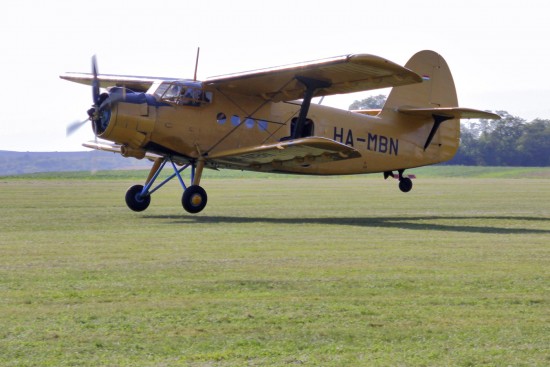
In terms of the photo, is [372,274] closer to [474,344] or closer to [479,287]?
[479,287]

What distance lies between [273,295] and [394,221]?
986cm

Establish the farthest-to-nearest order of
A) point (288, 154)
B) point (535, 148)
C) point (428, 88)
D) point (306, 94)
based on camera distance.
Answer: point (535, 148) → point (428, 88) → point (306, 94) → point (288, 154)

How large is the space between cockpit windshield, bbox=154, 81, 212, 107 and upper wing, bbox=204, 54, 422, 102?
0.92 ft

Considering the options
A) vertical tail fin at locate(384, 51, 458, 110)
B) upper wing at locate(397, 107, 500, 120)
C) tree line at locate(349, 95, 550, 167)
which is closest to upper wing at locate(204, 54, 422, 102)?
upper wing at locate(397, 107, 500, 120)

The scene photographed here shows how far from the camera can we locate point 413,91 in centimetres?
2309

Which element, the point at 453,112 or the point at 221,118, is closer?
the point at 221,118

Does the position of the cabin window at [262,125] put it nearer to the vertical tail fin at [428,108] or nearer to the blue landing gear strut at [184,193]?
the blue landing gear strut at [184,193]

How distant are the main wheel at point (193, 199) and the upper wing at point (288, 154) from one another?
0.87 meters

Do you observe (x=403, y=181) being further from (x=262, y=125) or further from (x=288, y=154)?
(x=288, y=154)

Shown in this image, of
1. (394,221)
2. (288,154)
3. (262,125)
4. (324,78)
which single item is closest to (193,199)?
(288,154)

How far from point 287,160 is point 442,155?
6.16 m

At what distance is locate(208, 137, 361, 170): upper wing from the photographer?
56.1 feet

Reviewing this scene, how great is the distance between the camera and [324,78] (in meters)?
18.7

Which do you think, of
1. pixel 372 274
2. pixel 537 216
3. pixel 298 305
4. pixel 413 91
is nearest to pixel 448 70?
pixel 413 91
